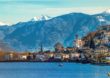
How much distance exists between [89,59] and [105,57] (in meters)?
14.3

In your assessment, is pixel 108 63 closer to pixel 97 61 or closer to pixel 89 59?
pixel 97 61

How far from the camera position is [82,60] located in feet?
652

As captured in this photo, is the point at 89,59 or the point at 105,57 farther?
the point at 89,59

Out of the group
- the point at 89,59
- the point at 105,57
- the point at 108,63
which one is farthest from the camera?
the point at 89,59

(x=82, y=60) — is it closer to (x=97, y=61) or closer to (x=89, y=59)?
(x=89, y=59)

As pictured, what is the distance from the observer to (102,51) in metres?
199

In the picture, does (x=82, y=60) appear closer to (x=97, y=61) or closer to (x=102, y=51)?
(x=102, y=51)

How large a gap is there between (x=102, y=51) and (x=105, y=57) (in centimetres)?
2294

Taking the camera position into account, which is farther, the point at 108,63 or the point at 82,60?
the point at 82,60

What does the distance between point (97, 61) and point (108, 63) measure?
10.5 metres

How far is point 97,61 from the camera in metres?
174

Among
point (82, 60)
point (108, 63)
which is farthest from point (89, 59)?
point (108, 63)

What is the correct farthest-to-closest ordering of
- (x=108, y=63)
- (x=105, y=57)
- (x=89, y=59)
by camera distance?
(x=89, y=59) → (x=105, y=57) → (x=108, y=63)

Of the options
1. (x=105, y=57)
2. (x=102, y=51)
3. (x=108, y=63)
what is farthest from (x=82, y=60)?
(x=108, y=63)
